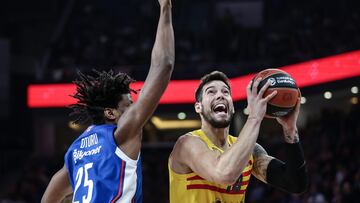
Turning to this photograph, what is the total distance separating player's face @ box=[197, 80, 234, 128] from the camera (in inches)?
175

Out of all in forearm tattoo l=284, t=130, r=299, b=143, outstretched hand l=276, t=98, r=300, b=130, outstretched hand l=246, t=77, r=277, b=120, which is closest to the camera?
outstretched hand l=246, t=77, r=277, b=120

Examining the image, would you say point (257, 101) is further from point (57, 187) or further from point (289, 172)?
point (57, 187)

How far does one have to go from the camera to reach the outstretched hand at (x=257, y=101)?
3951mm

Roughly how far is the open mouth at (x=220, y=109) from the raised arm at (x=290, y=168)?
1.28ft

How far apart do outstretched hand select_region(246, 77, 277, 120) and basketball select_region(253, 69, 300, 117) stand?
44 mm

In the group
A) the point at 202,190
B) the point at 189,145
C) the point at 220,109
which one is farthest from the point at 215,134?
the point at 202,190

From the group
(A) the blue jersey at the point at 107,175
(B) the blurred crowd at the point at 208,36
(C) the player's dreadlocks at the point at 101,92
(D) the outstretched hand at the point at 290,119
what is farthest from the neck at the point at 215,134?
(B) the blurred crowd at the point at 208,36

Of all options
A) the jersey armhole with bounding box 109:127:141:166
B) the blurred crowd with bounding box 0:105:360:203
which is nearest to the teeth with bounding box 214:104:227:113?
the jersey armhole with bounding box 109:127:141:166

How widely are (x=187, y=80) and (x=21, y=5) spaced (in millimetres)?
8477

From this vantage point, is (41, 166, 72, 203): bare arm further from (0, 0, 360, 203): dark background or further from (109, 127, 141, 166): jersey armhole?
(0, 0, 360, 203): dark background

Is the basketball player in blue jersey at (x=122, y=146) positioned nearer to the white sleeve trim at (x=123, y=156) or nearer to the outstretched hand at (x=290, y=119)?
the white sleeve trim at (x=123, y=156)

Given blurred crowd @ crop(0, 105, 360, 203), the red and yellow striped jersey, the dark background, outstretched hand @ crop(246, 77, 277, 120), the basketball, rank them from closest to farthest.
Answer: outstretched hand @ crop(246, 77, 277, 120), the basketball, the red and yellow striped jersey, blurred crowd @ crop(0, 105, 360, 203), the dark background

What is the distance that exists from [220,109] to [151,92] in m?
1.01

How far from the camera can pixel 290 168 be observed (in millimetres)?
4465
